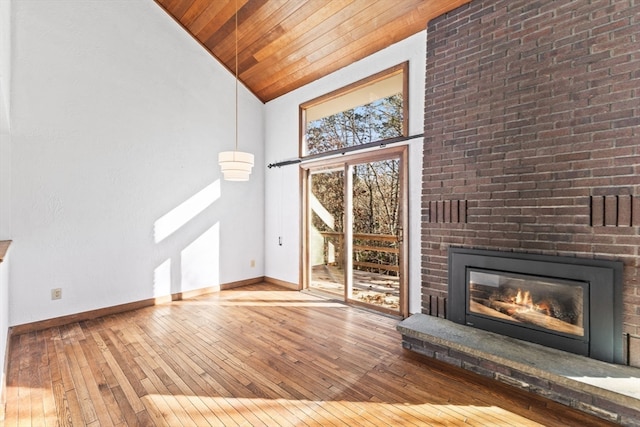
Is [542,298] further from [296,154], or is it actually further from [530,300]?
[296,154]

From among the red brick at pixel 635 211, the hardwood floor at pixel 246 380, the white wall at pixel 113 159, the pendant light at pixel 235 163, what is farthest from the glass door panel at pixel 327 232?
the red brick at pixel 635 211

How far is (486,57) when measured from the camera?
2908 mm

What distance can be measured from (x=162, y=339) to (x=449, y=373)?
283 centimetres

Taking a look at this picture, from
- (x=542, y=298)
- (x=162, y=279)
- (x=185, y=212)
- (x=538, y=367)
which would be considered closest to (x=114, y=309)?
(x=162, y=279)

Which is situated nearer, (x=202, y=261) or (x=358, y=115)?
(x=358, y=115)

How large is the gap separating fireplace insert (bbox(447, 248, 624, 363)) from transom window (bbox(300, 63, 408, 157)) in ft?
5.98

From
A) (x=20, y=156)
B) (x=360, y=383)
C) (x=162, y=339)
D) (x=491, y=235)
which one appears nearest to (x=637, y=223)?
(x=491, y=235)

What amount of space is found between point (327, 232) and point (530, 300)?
2780mm

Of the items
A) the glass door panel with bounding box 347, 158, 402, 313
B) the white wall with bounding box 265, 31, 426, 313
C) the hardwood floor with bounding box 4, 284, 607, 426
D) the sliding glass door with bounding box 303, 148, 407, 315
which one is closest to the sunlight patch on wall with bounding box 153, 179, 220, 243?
the white wall with bounding box 265, 31, 426, 313

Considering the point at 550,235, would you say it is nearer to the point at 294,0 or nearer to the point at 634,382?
the point at 634,382

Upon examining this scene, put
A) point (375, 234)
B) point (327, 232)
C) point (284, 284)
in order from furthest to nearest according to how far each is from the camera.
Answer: point (284, 284) → point (327, 232) → point (375, 234)

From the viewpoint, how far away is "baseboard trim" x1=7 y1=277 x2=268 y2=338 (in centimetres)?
332

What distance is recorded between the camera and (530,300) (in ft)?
8.73

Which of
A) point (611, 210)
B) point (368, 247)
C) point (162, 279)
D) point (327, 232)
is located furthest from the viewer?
point (327, 232)
